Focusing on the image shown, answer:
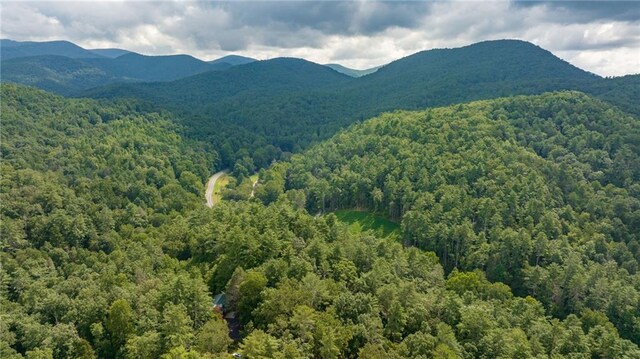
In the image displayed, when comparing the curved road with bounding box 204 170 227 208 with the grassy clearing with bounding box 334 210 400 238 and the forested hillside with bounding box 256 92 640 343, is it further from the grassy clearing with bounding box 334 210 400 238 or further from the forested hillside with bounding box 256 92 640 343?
the grassy clearing with bounding box 334 210 400 238

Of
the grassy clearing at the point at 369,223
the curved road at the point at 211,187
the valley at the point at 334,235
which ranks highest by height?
the valley at the point at 334,235

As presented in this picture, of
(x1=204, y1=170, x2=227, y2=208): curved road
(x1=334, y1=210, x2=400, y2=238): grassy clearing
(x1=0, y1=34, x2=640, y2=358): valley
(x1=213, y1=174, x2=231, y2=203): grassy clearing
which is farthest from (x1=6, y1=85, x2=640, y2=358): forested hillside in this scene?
(x1=213, y1=174, x2=231, y2=203): grassy clearing

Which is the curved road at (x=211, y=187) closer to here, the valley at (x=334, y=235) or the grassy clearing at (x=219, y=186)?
the grassy clearing at (x=219, y=186)

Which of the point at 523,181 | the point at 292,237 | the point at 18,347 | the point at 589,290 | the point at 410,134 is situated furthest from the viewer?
the point at 410,134

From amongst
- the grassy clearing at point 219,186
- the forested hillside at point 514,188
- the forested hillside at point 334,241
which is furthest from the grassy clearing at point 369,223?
the grassy clearing at point 219,186

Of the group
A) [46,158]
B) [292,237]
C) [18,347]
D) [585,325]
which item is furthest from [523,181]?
[46,158]

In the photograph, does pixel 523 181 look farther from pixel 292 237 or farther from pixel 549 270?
pixel 292 237

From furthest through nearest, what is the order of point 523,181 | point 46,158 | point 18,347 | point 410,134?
1. point 410,134
2. point 46,158
3. point 523,181
4. point 18,347
